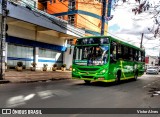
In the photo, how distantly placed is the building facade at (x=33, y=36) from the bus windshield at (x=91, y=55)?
28.2ft

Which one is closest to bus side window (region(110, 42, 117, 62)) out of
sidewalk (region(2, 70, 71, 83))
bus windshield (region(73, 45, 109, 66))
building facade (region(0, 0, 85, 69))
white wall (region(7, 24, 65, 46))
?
bus windshield (region(73, 45, 109, 66))

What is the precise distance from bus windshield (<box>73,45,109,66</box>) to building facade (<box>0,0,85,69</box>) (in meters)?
8.60

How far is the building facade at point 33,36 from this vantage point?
23516 mm

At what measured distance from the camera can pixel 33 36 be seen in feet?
94.3

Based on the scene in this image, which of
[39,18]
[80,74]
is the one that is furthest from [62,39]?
[80,74]

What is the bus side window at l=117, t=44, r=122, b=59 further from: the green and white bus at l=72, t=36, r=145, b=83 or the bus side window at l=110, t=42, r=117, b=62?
the bus side window at l=110, t=42, r=117, b=62

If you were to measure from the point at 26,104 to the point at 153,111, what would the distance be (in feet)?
14.3

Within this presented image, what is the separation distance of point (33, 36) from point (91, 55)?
575 inches

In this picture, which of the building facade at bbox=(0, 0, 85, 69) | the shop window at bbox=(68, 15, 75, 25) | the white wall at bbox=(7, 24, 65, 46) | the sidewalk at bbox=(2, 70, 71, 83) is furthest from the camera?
the shop window at bbox=(68, 15, 75, 25)

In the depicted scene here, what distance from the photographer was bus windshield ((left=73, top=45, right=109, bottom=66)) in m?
15.3

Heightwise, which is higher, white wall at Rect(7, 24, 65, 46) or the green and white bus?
white wall at Rect(7, 24, 65, 46)

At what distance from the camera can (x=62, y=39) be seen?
3525cm

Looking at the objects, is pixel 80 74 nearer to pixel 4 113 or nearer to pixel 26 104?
pixel 26 104

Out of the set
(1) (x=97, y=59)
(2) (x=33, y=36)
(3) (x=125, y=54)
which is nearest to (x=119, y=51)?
(3) (x=125, y=54)
